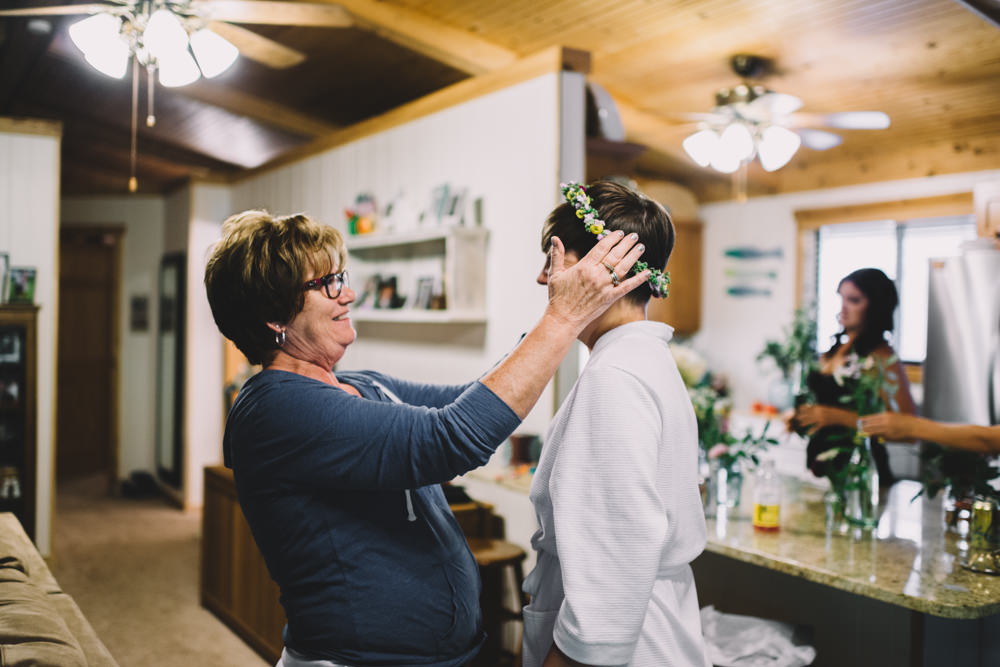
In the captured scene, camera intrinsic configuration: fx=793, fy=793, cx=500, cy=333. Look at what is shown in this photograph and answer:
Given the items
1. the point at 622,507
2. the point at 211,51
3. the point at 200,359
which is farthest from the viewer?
the point at 200,359

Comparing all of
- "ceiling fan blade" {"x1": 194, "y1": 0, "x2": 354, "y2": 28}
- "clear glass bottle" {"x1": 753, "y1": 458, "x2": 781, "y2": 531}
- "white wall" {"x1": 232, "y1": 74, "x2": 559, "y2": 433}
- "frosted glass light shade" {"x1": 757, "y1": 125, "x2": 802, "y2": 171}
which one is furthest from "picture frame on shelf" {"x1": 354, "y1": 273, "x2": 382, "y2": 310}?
"clear glass bottle" {"x1": 753, "y1": 458, "x2": 781, "y2": 531}

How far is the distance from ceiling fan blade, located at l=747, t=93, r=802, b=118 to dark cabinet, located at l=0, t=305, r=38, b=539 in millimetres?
4091

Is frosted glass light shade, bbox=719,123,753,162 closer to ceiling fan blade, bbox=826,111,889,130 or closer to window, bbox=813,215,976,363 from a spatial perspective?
ceiling fan blade, bbox=826,111,889,130

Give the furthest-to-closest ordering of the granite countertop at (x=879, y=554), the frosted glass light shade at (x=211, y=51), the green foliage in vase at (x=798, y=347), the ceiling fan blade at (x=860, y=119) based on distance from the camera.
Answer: the green foliage in vase at (x=798, y=347), the ceiling fan blade at (x=860, y=119), the frosted glass light shade at (x=211, y=51), the granite countertop at (x=879, y=554)

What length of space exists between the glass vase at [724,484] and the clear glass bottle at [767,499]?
0.61ft

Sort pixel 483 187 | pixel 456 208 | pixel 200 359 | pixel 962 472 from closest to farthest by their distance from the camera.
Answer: pixel 962 472 → pixel 483 187 → pixel 456 208 → pixel 200 359

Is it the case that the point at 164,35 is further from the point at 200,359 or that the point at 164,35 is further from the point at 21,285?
the point at 200,359

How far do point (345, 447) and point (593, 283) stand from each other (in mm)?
478

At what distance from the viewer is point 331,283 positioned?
58.8 inches

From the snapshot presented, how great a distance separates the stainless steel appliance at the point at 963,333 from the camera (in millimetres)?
3236

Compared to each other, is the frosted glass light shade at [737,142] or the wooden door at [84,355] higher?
the frosted glass light shade at [737,142]

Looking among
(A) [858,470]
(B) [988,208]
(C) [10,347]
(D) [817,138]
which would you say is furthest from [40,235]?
(B) [988,208]

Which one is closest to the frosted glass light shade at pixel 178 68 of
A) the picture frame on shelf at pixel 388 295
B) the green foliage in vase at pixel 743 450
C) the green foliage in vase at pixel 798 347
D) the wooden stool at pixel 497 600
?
the picture frame on shelf at pixel 388 295

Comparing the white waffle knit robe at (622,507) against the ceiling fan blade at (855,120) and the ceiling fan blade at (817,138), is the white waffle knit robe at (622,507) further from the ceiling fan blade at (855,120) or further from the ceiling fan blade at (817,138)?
the ceiling fan blade at (817,138)
